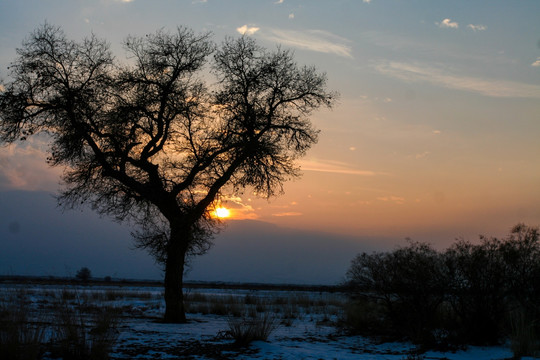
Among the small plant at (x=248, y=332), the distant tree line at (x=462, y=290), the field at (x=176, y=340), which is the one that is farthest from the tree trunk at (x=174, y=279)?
the distant tree line at (x=462, y=290)

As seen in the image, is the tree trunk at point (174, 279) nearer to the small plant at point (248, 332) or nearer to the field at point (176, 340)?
the field at point (176, 340)

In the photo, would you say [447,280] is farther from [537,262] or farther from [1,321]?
[1,321]

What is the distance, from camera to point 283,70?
55.5ft

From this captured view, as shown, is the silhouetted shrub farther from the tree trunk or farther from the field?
the tree trunk

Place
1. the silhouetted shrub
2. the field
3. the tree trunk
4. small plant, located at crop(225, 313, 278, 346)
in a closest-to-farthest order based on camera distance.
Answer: the field < small plant, located at crop(225, 313, 278, 346) < the silhouetted shrub < the tree trunk

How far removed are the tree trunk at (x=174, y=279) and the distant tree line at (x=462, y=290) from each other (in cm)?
681

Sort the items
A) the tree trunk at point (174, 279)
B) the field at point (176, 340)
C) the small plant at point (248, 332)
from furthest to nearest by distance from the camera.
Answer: the tree trunk at point (174, 279) → the small plant at point (248, 332) → the field at point (176, 340)

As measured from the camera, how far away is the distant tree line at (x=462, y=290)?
12125mm

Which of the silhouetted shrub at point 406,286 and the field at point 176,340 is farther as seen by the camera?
the silhouetted shrub at point 406,286

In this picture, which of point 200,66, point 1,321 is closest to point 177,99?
point 200,66

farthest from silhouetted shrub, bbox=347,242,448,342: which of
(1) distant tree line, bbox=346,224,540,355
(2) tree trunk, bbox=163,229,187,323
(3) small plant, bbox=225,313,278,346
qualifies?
(2) tree trunk, bbox=163,229,187,323

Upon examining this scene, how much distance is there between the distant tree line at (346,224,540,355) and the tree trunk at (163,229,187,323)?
681 cm

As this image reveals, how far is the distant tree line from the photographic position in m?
12.1

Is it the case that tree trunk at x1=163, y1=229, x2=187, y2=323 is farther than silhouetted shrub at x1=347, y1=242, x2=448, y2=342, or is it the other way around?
tree trunk at x1=163, y1=229, x2=187, y2=323
